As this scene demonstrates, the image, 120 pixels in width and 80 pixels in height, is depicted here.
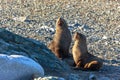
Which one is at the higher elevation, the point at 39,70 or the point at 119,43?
the point at 39,70

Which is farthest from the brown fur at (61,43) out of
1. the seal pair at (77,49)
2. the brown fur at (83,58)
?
the brown fur at (83,58)

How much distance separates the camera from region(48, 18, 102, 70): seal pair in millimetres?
9865

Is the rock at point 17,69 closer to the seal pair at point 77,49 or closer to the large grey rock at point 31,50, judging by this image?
the large grey rock at point 31,50

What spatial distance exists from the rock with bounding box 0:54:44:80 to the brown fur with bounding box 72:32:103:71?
9.57 ft

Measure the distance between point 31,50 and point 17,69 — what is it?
8.48ft

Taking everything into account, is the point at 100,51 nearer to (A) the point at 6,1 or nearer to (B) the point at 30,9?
(B) the point at 30,9

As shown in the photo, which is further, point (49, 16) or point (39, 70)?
point (49, 16)

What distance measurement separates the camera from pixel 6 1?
20.9 metres

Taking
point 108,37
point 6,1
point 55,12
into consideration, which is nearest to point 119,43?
point 108,37

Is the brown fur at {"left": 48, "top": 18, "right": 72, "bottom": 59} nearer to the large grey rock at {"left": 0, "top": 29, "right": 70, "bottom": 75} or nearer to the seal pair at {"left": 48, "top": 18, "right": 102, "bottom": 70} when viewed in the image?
the seal pair at {"left": 48, "top": 18, "right": 102, "bottom": 70}

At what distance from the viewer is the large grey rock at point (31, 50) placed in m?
8.76

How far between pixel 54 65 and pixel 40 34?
527 centimetres

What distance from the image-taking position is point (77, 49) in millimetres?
10367

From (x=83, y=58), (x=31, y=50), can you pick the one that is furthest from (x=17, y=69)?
(x=83, y=58)
